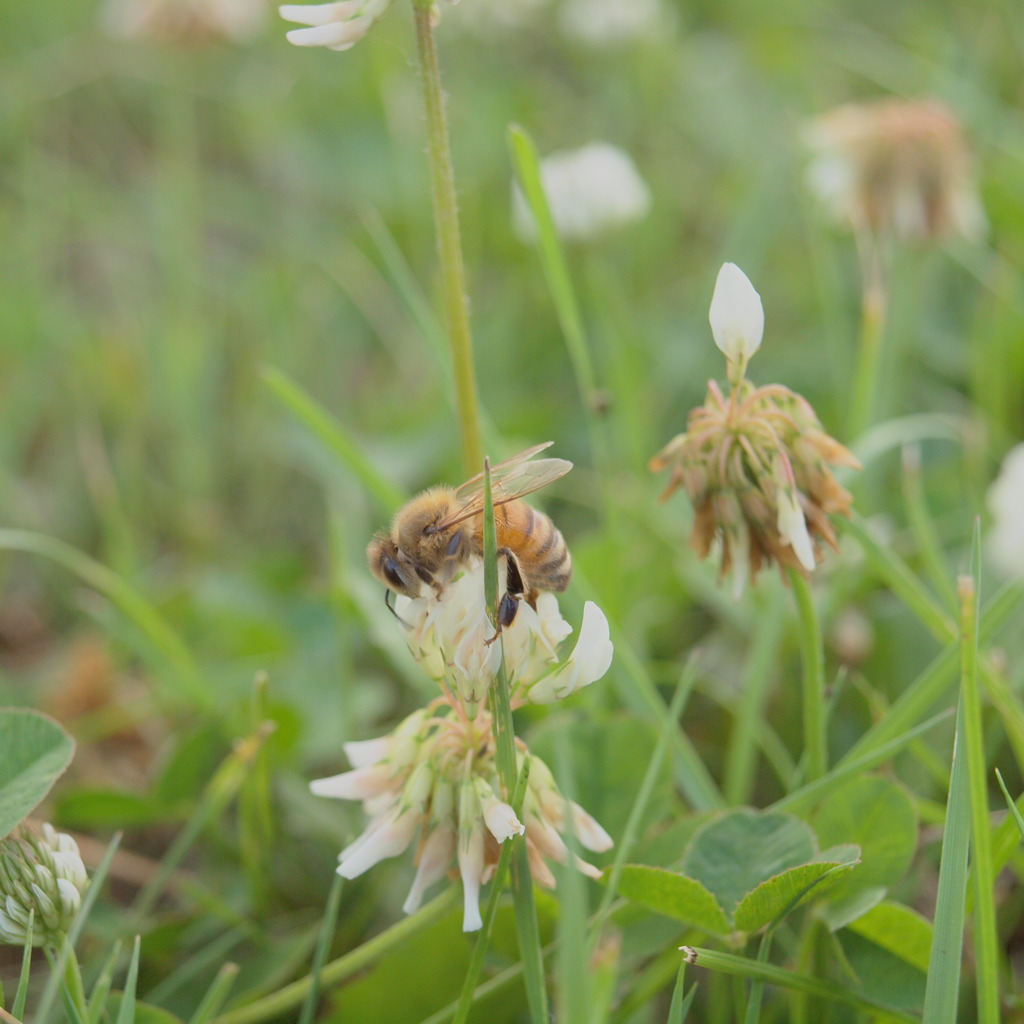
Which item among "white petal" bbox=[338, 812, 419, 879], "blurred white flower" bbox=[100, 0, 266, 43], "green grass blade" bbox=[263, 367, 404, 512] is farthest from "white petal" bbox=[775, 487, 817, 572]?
"blurred white flower" bbox=[100, 0, 266, 43]

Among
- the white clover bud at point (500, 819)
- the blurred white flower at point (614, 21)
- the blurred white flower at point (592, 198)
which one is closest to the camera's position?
the white clover bud at point (500, 819)

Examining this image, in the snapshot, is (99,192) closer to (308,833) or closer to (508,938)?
(308,833)

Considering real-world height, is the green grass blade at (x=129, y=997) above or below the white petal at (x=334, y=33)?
below

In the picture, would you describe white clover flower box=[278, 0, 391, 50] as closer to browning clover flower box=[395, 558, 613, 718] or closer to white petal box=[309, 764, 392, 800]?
browning clover flower box=[395, 558, 613, 718]

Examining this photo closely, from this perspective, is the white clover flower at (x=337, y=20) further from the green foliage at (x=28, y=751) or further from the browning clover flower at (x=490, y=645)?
the green foliage at (x=28, y=751)

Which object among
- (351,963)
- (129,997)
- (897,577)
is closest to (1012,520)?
(897,577)

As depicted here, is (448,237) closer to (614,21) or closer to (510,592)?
(510,592)

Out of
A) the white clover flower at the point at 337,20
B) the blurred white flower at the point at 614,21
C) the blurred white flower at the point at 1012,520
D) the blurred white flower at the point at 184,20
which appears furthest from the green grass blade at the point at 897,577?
the blurred white flower at the point at 614,21
